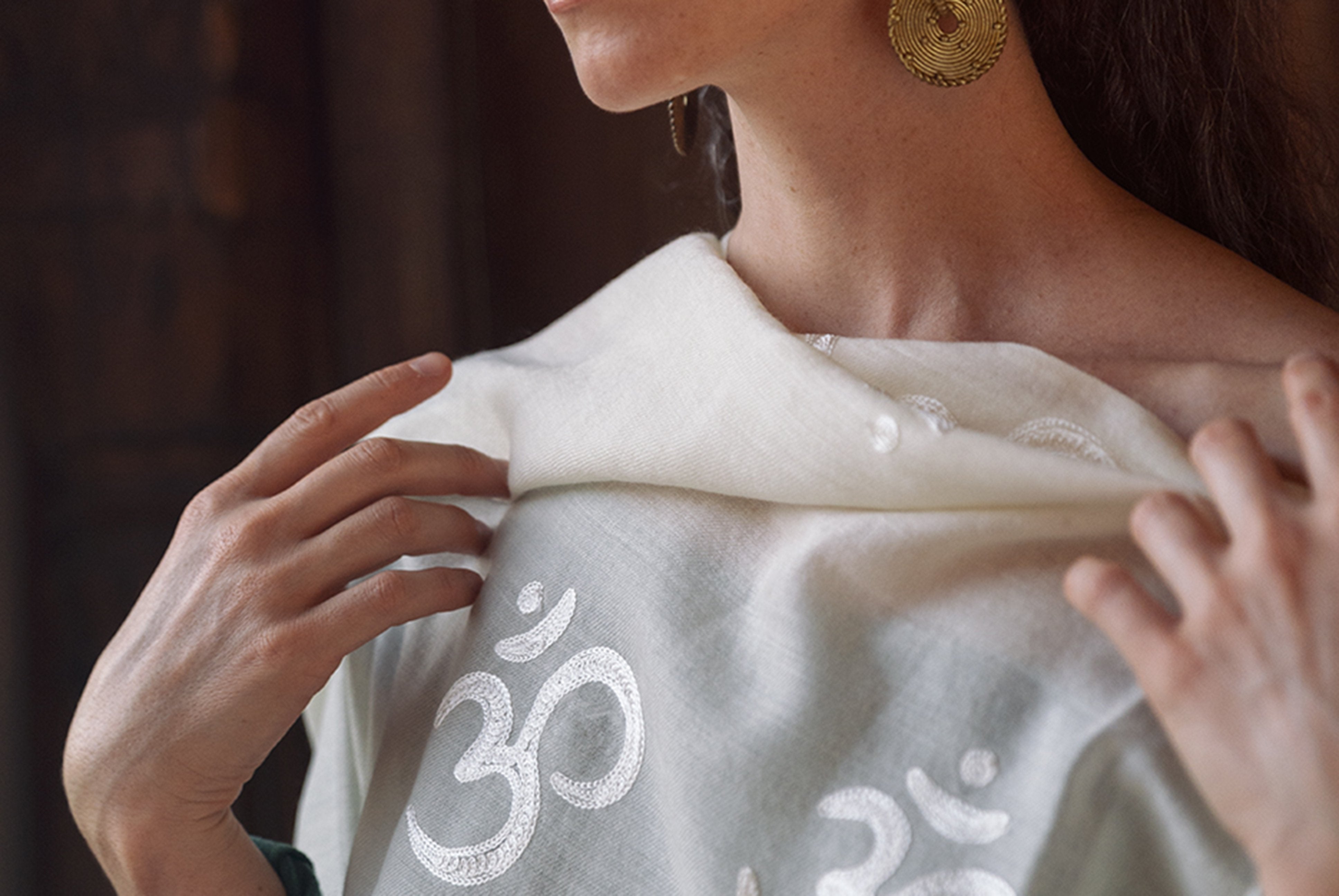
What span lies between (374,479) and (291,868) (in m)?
0.30

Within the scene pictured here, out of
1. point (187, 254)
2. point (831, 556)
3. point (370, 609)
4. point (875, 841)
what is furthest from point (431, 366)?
point (187, 254)

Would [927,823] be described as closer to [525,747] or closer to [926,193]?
[525,747]

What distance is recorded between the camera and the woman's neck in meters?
0.76

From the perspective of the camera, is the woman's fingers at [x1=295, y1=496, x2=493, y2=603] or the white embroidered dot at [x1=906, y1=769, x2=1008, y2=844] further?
the woman's fingers at [x1=295, y1=496, x2=493, y2=603]

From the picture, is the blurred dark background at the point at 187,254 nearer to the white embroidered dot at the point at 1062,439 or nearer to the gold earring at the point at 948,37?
the gold earring at the point at 948,37

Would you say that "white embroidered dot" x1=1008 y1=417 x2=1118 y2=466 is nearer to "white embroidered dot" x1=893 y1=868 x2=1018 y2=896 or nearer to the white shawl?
the white shawl

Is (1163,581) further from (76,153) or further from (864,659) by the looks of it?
(76,153)

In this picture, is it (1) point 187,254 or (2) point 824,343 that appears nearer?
(2) point 824,343

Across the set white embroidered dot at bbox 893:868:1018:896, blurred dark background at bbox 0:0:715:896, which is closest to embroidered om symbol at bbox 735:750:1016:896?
white embroidered dot at bbox 893:868:1018:896

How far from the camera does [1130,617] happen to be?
52 centimetres

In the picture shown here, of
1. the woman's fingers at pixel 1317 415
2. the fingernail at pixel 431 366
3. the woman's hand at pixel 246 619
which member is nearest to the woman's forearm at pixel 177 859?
the woman's hand at pixel 246 619

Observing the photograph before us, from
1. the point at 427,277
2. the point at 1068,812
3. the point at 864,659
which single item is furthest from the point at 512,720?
the point at 427,277

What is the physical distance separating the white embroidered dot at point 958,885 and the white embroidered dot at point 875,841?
0.01 meters

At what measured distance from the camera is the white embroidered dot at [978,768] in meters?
0.60
